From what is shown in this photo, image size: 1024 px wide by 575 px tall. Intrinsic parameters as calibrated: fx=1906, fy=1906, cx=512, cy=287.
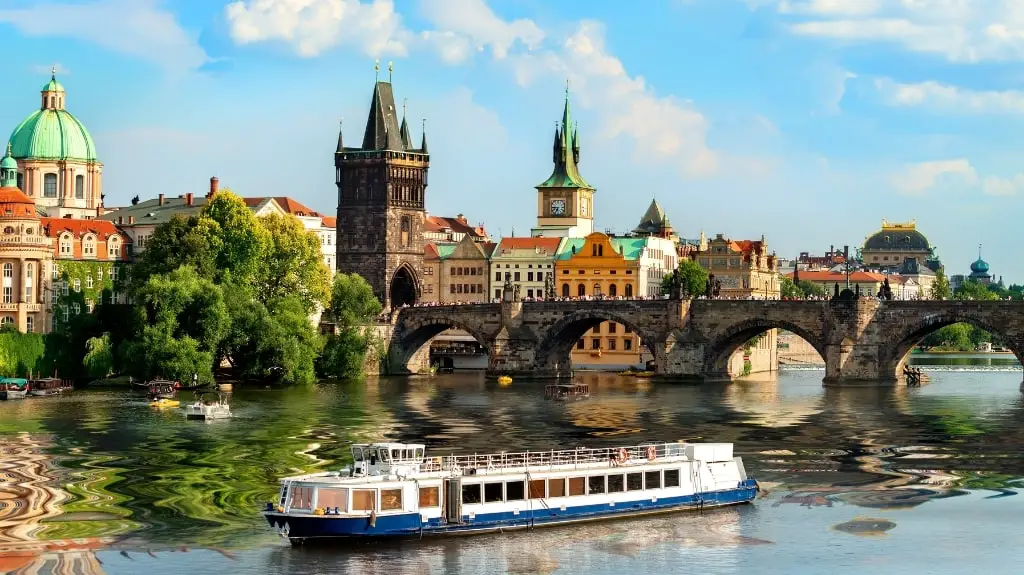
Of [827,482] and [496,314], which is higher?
[496,314]

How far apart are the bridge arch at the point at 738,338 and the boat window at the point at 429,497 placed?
89335mm

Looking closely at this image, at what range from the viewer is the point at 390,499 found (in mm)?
68375

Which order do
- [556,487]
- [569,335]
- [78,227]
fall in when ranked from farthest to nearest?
[569,335]
[78,227]
[556,487]

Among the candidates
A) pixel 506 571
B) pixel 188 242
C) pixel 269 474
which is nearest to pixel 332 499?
pixel 506 571

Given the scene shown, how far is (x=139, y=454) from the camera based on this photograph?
93.0 m

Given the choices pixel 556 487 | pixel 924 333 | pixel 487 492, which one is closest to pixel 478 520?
pixel 487 492

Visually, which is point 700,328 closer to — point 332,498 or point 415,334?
point 415,334

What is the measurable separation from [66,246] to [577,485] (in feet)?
303

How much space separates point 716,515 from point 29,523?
2634 cm

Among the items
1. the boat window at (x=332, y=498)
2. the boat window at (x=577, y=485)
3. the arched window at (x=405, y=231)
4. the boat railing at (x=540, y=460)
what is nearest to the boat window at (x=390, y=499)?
the boat window at (x=332, y=498)

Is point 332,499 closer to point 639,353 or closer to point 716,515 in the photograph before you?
point 716,515

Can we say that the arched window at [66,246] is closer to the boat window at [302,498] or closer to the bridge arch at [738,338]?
the bridge arch at [738,338]

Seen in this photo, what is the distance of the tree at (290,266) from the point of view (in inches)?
6029

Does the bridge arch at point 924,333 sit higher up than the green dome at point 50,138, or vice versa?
the green dome at point 50,138
